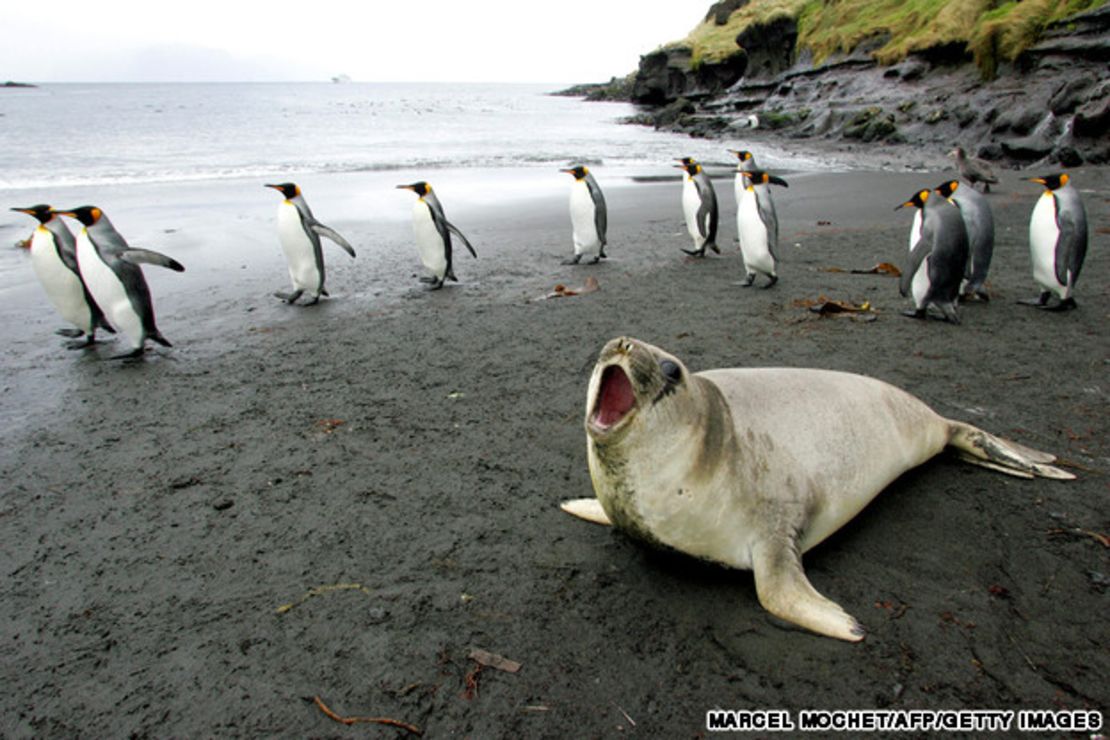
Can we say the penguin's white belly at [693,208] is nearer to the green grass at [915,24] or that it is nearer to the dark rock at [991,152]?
the dark rock at [991,152]

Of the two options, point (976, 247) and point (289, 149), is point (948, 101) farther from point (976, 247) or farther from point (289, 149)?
point (289, 149)

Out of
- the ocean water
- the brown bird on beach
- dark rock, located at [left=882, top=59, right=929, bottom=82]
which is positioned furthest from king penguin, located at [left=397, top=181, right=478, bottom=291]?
dark rock, located at [left=882, top=59, right=929, bottom=82]

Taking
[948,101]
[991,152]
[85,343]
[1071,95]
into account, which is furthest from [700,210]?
[948,101]

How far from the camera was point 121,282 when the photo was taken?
662 cm

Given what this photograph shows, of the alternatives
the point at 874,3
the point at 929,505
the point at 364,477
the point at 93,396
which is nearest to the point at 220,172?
the point at 93,396

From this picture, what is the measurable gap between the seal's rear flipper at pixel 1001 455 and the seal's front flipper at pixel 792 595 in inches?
60.9

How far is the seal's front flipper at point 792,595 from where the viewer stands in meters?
2.51

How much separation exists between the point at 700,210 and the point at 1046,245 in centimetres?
428

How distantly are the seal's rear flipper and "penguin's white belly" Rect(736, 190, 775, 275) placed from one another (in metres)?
4.69

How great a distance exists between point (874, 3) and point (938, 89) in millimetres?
19844

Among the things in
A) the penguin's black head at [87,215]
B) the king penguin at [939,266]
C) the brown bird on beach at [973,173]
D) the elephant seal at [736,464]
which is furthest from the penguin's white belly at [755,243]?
the brown bird on beach at [973,173]

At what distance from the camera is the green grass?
24.2 m

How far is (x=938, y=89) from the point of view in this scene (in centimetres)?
2752

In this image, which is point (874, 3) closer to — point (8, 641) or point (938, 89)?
point (938, 89)
